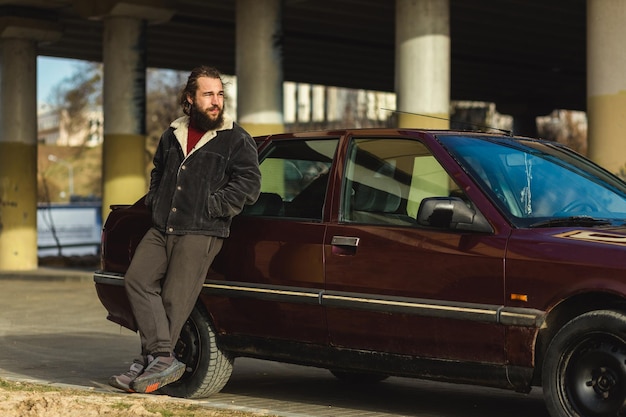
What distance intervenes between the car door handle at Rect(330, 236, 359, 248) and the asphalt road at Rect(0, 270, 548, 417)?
98 cm

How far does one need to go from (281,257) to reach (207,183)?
24.6 inches

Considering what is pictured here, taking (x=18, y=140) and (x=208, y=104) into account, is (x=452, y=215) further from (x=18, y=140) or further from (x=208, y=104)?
(x=18, y=140)

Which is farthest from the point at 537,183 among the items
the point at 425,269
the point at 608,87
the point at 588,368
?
the point at 608,87

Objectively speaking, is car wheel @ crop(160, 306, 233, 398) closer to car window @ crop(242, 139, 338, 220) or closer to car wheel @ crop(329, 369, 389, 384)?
car window @ crop(242, 139, 338, 220)

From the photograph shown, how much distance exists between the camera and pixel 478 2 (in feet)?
97.4

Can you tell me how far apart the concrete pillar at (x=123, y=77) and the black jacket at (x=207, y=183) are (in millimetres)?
17310

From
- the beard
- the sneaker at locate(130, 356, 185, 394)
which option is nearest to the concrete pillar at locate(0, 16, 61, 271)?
the beard

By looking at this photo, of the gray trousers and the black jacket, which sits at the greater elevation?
the black jacket

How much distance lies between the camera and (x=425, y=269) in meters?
7.38

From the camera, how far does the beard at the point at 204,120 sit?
829 cm

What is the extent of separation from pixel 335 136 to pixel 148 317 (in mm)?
1543

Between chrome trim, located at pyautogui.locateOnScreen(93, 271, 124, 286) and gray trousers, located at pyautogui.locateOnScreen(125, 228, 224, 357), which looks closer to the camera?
gray trousers, located at pyautogui.locateOnScreen(125, 228, 224, 357)

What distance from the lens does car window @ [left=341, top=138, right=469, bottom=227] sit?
25.3 ft

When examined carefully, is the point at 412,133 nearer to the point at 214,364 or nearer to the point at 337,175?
the point at 337,175
